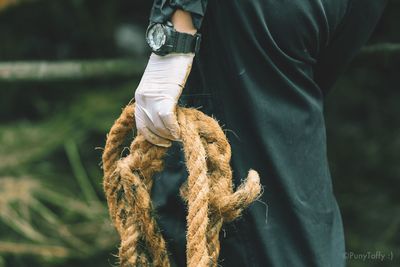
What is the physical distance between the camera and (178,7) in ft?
3.54

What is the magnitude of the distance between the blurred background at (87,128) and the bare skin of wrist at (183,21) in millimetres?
697

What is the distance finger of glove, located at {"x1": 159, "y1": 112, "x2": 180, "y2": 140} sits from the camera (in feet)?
3.60

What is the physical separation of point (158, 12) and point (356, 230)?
139cm

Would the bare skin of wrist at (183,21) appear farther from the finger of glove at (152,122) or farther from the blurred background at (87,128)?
the blurred background at (87,128)

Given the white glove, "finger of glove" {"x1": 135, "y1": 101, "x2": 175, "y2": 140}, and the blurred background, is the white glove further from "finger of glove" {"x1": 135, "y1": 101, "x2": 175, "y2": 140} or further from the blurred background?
the blurred background

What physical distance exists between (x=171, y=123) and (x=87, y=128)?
1.45 m

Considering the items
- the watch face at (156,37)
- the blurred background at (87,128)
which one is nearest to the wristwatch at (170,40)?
the watch face at (156,37)

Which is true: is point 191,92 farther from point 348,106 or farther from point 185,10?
point 348,106

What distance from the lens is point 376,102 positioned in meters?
2.59

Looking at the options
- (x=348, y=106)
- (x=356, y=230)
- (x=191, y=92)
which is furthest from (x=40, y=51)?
(x=191, y=92)

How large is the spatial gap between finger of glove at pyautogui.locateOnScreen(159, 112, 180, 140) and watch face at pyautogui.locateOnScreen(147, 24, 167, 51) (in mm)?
111

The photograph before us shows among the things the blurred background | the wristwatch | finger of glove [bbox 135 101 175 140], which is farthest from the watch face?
the blurred background

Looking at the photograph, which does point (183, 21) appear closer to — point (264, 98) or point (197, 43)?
point (197, 43)

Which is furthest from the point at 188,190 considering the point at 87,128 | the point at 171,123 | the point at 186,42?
the point at 87,128
